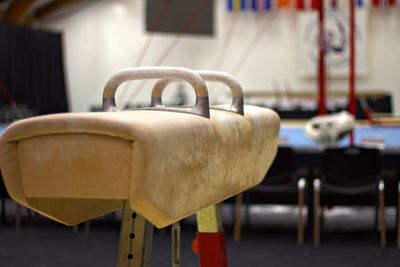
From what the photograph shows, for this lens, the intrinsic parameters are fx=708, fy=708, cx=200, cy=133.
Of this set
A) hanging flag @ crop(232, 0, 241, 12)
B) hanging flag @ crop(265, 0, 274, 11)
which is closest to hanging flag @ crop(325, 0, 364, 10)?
hanging flag @ crop(265, 0, 274, 11)

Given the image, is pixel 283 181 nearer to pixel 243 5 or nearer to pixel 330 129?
pixel 330 129

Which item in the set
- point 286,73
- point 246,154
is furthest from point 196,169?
point 286,73

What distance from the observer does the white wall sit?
46.5 feet

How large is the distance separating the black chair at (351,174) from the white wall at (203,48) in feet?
28.2

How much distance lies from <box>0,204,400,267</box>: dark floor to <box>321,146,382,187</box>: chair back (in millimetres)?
527

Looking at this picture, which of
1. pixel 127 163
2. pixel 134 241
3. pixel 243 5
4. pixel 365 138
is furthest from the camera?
pixel 243 5

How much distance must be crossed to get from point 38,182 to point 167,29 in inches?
476

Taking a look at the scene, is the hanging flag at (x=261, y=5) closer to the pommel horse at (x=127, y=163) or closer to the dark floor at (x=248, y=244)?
the dark floor at (x=248, y=244)

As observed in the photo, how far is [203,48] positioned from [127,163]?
14.0 m

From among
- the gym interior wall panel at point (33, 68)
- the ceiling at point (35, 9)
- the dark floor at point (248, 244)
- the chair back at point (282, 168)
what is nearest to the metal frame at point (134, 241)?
the dark floor at point (248, 244)

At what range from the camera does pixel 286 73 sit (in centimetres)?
1470

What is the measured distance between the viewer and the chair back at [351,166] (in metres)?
5.78

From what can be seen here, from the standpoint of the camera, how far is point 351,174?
588 cm

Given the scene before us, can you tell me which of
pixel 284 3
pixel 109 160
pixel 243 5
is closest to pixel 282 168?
pixel 109 160
